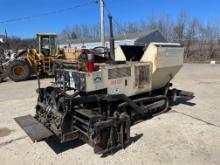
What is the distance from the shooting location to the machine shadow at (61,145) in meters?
4.23

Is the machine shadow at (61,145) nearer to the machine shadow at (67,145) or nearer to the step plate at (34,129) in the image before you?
the machine shadow at (67,145)

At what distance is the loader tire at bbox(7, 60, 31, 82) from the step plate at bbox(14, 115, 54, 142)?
27.9 ft

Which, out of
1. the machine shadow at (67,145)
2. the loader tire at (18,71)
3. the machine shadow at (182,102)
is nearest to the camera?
the machine shadow at (67,145)

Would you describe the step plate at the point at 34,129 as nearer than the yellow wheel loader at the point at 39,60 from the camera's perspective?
Yes

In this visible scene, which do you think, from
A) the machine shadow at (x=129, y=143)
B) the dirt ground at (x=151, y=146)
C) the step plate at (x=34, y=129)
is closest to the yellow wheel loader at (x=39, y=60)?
the dirt ground at (x=151, y=146)

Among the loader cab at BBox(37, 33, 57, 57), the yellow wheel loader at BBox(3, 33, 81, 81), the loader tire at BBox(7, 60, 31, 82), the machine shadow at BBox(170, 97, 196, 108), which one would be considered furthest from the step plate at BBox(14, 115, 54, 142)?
the loader cab at BBox(37, 33, 57, 57)

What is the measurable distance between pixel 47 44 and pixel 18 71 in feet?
8.18

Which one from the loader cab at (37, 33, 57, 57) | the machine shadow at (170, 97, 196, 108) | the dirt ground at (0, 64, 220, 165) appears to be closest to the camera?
the dirt ground at (0, 64, 220, 165)

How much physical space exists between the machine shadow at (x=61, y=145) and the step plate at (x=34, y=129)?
0.37 metres

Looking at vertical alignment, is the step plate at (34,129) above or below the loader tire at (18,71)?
below

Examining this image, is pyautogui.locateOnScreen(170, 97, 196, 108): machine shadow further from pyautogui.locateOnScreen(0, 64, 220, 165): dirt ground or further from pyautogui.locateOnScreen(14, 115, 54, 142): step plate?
pyautogui.locateOnScreen(14, 115, 54, 142): step plate

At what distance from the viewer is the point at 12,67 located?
12.8 metres

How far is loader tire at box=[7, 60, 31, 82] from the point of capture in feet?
41.8

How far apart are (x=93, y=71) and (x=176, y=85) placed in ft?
22.2
